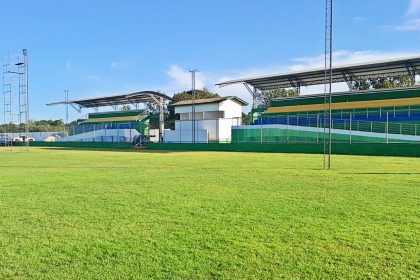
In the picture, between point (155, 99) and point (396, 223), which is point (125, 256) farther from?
point (155, 99)

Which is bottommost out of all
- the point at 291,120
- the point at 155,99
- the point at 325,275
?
the point at 325,275

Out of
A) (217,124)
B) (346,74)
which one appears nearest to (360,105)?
(346,74)

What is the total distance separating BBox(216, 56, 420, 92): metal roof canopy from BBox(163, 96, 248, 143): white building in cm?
319

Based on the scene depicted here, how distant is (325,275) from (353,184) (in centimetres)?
718

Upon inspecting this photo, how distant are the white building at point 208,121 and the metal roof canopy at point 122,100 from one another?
158 inches

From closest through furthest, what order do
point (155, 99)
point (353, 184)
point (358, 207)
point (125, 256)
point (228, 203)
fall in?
point (125, 256) < point (358, 207) < point (228, 203) < point (353, 184) < point (155, 99)

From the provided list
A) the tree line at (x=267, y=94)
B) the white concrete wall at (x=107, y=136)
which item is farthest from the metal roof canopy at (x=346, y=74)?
the white concrete wall at (x=107, y=136)

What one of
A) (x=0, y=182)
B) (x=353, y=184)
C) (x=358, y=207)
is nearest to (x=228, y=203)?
(x=358, y=207)

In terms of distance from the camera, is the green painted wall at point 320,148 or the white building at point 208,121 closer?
the green painted wall at point 320,148

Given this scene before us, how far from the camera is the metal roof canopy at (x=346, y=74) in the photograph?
139 feet

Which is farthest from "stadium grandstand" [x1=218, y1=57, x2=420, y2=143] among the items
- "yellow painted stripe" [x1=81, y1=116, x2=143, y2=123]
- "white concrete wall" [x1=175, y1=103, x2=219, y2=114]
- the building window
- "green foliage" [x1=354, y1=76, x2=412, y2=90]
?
"yellow painted stripe" [x1=81, y1=116, x2=143, y2=123]

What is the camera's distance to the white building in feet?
163

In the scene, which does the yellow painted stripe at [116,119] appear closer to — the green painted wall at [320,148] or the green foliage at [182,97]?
the green foliage at [182,97]

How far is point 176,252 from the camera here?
15.0 ft
